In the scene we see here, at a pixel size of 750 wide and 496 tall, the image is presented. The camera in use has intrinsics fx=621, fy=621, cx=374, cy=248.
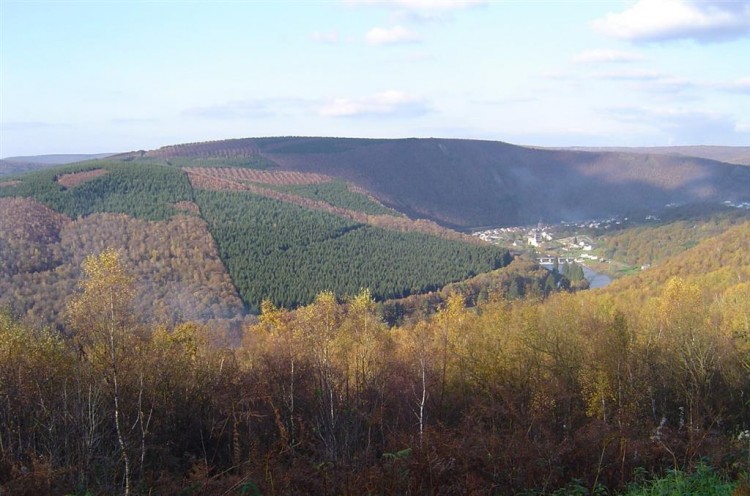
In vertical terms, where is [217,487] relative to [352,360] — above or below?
above

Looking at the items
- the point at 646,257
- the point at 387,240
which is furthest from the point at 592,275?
the point at 387,240

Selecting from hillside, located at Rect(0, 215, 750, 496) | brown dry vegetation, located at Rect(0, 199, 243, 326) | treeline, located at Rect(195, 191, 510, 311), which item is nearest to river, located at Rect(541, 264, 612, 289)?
treeline, located at Rect(195, 191, 510, 311)

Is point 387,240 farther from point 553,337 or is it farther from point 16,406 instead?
point 16,406

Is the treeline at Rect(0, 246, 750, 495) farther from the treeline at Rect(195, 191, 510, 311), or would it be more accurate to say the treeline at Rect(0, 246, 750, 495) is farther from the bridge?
the bridge

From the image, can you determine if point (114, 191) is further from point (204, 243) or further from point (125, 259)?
point (125, 259)

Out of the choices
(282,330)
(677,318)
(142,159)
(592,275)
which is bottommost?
(592,275)
